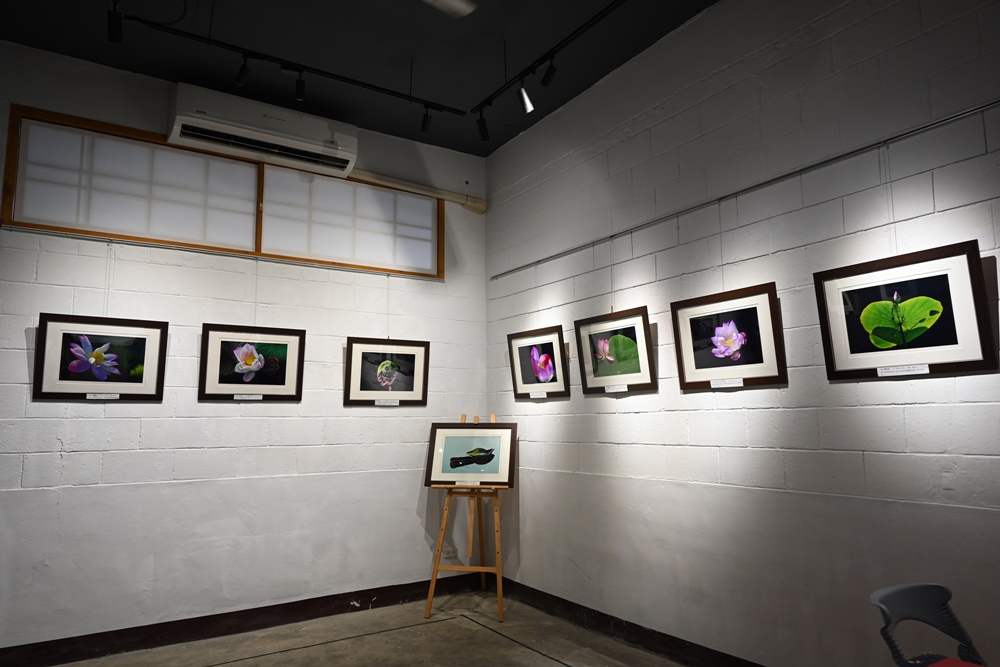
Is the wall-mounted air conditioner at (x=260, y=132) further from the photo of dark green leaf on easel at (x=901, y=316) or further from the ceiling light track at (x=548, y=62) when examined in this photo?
the photo of dark green leaf on easel at (x=901, y=316)

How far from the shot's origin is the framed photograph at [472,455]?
15.3ft

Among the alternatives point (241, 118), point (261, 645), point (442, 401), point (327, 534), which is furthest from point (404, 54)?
point (261, 645)

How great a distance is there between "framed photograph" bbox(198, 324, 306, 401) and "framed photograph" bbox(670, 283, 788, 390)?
2690 millimetres

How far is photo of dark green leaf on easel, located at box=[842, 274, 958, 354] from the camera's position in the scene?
8.38 feet

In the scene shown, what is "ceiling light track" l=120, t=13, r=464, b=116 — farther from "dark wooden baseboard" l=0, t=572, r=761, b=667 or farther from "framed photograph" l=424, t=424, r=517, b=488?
"dark wooden baseboard" l=0, t=572, r=761, b=667

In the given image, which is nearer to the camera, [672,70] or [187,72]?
[672,70]

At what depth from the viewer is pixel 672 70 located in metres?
3.90

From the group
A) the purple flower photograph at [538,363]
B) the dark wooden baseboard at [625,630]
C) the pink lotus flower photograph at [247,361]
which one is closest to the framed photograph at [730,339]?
the purple flower photograph at [538,363]

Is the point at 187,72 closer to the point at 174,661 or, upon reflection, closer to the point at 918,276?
the point at 174,661

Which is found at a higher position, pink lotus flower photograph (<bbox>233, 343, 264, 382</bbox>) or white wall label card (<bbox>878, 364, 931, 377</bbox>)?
pink lotus flower photograph (<bbox>233, 343, 264, 382</bbox>)

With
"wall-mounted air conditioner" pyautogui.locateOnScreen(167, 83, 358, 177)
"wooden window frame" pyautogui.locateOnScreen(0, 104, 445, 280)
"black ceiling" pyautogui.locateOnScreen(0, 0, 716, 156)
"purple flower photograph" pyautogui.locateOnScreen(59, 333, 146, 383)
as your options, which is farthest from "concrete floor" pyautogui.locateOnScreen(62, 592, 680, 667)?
"black ceiling" pyautogui.locateOnScreen(0, 0, 716, 156)

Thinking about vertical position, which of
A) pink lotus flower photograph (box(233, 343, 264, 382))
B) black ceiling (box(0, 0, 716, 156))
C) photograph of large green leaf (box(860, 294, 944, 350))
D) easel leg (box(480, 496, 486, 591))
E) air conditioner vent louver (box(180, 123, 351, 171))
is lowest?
easel leg (box(480, 496, 486, 591))

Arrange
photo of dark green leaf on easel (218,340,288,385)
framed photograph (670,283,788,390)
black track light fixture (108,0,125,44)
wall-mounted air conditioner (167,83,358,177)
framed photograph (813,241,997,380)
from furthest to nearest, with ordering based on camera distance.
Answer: photo of dark green leaf on easel (218,340,288,385)
wall-mounted air conditioner (167,83,358,177)
framed photograph (670,283,788,390)
black track light fixture (108,0,125,44)
framed photograph (813,241,997,380)

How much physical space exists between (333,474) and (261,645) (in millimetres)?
1186
